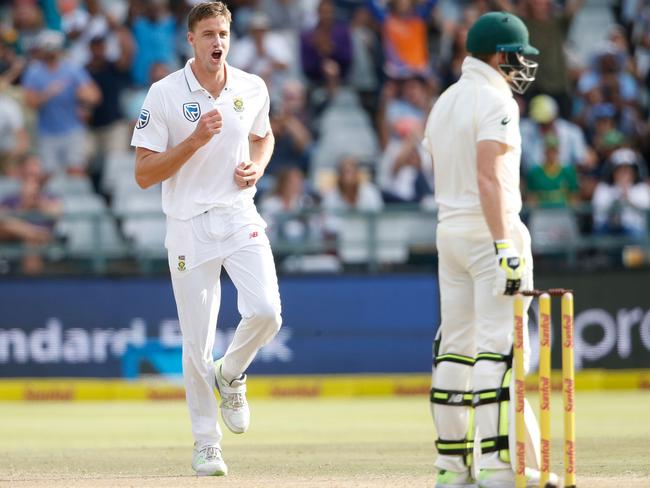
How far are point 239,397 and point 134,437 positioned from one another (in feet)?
8.40

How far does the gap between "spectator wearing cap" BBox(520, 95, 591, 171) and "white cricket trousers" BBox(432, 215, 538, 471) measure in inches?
320

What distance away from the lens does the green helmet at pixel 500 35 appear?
6.01m

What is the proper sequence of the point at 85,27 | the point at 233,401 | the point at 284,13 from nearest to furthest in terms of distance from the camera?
the point at 233,401 → the point at 85,27 → the point at 284,13

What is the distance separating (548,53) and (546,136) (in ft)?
4.96

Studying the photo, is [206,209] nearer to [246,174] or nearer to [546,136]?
[246,174]

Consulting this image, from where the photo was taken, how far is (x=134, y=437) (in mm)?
9531

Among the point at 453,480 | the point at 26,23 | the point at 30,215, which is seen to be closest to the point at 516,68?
the point at 453,480

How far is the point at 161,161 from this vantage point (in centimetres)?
679

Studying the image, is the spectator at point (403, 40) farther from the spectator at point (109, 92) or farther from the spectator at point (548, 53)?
the spectator at point (109, 92)

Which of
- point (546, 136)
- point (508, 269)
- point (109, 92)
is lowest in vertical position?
point (508, 269)

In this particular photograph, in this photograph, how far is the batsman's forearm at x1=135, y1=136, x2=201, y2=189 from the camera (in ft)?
22.0

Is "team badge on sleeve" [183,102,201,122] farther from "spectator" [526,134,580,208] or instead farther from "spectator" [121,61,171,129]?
"spectator" [121,61,171,129]

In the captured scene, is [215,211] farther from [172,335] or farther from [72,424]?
[172,335]

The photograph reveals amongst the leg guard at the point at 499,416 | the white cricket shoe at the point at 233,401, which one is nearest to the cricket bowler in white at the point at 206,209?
the white cricket shoe at the point at 233,401
